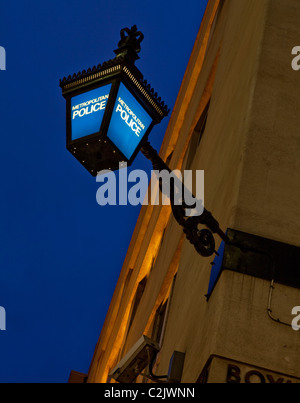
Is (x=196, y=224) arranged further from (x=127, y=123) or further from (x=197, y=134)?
(x=197, y=134)

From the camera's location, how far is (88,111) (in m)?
5.62

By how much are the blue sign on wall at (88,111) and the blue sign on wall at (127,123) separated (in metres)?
0.09

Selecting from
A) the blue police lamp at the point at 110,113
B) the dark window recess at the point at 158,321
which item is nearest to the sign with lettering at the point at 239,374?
the blue police lamp at the point at 110,113

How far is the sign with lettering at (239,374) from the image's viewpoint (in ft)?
16.4

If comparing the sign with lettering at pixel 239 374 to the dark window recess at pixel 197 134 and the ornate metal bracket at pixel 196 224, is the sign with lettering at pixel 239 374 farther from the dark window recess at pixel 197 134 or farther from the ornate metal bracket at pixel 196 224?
the dark window recess at pixel 197 134

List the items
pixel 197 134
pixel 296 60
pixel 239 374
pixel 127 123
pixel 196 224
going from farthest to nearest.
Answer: pixel 197 134, pixel 296 60, pixel 196 224, pixel 127 123, pixel 239 374

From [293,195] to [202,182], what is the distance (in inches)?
104

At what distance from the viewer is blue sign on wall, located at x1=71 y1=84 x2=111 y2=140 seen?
217 inches

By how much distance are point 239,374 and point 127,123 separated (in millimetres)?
1872

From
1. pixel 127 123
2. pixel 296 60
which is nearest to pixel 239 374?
pixel 127 123

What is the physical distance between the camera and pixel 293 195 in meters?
6.00

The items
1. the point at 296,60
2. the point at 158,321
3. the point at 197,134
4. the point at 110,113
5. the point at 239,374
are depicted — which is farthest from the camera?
the point at 197,134
